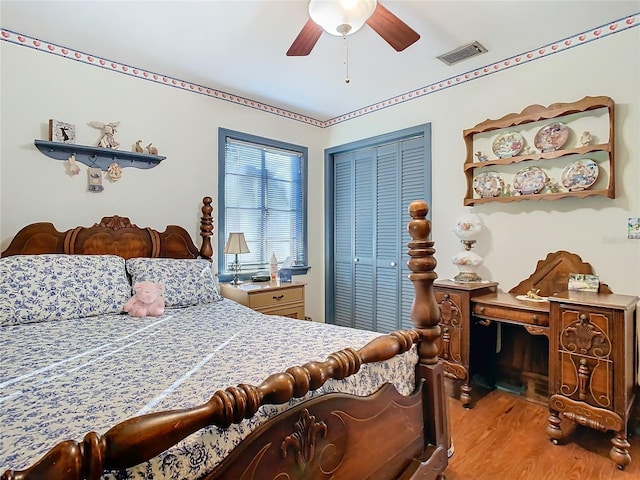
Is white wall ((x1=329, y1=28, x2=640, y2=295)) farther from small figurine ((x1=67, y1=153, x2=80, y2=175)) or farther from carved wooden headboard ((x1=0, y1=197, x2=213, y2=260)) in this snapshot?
small figurine ((x1=67, y1=153, x2=80, y2=175))

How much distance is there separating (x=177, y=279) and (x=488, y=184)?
243cm

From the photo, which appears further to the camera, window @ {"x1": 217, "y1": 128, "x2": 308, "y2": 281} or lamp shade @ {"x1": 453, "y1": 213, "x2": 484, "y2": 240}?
window @ {"x1": 217, "y1": 128, "x2": 308, "y2": 281}

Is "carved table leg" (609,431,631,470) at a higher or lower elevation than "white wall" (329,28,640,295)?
lower

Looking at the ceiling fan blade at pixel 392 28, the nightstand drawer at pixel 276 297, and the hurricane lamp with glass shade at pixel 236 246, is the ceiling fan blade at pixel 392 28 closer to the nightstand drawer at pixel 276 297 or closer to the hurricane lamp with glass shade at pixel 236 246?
the hurricane lamp with glass shade at pixel 236 246

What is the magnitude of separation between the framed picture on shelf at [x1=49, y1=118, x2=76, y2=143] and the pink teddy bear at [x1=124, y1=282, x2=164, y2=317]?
4.00 feet

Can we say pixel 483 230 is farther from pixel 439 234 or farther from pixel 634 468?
pixel 634 468

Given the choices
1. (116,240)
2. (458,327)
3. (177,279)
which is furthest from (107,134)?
(458,327)

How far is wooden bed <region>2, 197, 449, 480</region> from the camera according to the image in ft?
2.17

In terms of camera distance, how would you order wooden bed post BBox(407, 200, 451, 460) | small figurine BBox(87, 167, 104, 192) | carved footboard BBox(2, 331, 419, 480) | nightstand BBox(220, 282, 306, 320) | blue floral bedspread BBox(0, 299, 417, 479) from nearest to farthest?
1. carved footboard BBox(2, 331, 419, 480)
2. blue floral bedspread BBox(0, 299, 417, 479)
3. wooden bed post BBox(407, 200, 451, 460)
4. small figurine BBox(87, 167, 104, 192)
5. nightstand BBox(220, 282, 306, 320)

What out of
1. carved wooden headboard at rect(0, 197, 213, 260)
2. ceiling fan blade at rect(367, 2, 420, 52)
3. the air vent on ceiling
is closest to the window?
carved wooden headboard at rect(0, 197, 213, 260)

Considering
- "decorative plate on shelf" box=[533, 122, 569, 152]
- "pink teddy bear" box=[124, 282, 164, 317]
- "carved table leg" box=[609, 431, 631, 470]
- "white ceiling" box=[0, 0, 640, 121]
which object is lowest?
"carved table leg" box=[609, 431, 631, 470]

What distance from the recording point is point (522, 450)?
204cm

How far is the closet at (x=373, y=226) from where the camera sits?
141 inches

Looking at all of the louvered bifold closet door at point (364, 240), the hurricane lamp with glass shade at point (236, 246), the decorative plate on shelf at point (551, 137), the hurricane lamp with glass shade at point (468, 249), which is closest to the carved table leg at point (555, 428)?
the hurricane lamp with glass shade at point (468, 249)
